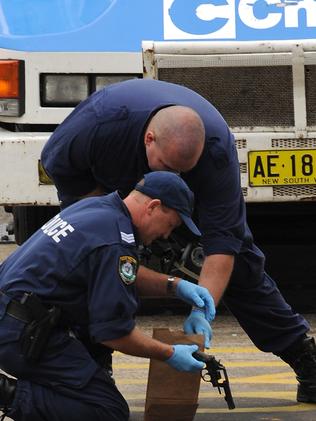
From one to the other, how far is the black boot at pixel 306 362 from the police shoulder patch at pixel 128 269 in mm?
1264

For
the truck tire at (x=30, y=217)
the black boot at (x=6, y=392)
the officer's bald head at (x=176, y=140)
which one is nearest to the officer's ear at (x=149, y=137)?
the officer's bald head at (x=176, y=140)

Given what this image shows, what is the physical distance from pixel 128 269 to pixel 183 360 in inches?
16.2

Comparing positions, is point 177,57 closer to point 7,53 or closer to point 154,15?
point 154,15

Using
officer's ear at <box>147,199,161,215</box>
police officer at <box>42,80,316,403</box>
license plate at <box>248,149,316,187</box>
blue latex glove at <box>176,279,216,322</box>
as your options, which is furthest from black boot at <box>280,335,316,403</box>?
license plate at <box>248,149,316,187</box>

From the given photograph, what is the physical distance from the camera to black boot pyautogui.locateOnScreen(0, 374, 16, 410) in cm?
393

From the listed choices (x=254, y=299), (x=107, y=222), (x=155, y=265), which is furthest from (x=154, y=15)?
(x=107, y=222)

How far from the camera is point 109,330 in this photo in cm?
367

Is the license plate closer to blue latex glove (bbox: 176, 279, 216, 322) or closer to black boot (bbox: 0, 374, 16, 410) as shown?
blue latex glove (bbox: 176, 279, 216, 322)

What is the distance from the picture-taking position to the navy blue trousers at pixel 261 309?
4.68m

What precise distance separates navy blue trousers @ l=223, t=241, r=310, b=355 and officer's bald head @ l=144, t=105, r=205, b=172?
0.67m

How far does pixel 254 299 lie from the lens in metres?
4.72

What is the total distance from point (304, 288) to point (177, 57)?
230 cm

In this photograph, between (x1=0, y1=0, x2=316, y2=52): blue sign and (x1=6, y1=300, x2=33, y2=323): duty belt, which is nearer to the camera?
(x1=6, y1=300, x2=33, y2=323): duty belt

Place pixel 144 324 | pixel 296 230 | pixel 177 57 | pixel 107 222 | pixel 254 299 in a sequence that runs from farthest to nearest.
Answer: pixel 296 230 < pixel 144 324 < pixel 177 57 < pixel 254 299 < pixel 107 222
